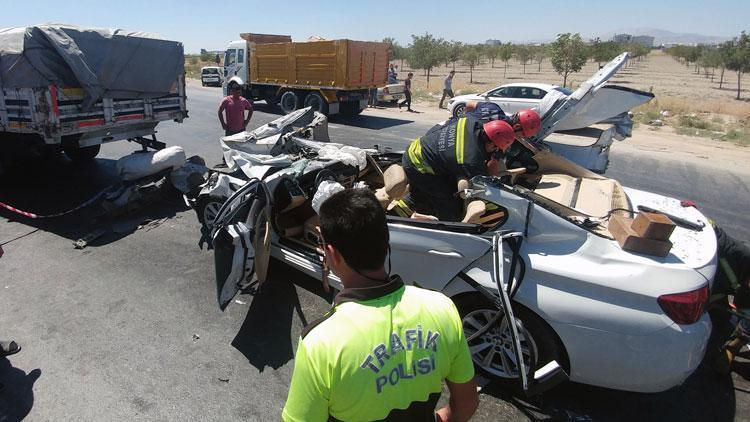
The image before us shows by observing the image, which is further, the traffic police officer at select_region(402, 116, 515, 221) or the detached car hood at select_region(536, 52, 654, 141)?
the detached car hood at select_region(536, 52, 654, 141)

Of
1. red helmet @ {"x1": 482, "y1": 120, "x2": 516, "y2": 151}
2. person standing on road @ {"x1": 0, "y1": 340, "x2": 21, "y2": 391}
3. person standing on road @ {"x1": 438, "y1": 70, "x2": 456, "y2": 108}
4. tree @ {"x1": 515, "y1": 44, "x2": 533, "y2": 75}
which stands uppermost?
tree @ {"x1": 515, "y1": 44, "x2": 533, "y2": 75}

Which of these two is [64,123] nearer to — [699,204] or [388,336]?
[388,336]

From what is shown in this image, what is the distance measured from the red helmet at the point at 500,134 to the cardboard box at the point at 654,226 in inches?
50.6

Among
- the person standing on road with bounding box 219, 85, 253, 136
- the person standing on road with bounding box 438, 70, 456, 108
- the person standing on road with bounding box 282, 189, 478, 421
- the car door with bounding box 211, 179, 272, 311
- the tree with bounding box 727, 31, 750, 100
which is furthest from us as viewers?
the tree with bounding box 727, 31, 750, 100

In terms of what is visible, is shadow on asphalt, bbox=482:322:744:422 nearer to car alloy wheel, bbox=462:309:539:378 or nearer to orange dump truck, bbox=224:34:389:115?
car alloy wheel, bbox=462:309:539:378

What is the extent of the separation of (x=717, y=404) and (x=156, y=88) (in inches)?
340

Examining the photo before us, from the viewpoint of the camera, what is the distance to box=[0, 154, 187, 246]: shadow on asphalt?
19.3 feet

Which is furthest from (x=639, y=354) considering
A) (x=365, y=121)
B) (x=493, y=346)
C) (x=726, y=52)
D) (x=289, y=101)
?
(x=726, y=52)

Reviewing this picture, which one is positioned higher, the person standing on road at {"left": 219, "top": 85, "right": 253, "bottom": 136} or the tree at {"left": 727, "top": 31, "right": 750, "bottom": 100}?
the tree at {"left": 727, "top": 31, "right": 750, "bottom": 100}

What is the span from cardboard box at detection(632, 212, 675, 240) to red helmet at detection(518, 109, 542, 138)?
1656 mm

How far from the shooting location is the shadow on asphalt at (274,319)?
3449 millimetres

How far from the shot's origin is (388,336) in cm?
127

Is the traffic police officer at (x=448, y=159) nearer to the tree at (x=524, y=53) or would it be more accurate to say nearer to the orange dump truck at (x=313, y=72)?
the orange dump truck at (x=313, y=72)

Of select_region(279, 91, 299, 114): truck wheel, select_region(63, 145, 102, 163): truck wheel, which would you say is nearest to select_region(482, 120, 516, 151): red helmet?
select_region(63, 145, 102, 163): truck wheel
